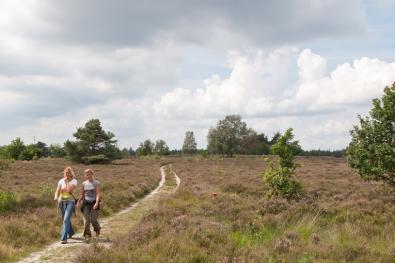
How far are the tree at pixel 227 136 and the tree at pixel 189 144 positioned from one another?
39777 mm

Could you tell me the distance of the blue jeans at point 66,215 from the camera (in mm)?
11867

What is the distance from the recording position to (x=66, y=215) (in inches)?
478

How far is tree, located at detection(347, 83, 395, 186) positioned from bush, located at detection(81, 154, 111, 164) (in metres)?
52.1

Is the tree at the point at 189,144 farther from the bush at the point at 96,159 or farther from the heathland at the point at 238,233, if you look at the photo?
the heathland at the point at 238,233

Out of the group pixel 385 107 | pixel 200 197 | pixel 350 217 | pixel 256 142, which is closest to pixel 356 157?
pixel 385 107

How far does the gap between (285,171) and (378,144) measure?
4056 millimetres

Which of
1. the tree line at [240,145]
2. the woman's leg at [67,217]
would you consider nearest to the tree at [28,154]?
the tree line at [240,145]

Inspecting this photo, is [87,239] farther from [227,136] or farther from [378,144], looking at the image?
[227,136]

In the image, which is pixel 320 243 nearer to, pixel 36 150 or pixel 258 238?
pixel 258 238

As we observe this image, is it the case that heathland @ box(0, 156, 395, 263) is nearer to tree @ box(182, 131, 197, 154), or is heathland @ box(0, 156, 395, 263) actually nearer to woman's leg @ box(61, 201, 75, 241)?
woman's leg @ box(61, 201, 75, 241)

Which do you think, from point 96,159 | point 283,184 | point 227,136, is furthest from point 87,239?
point 227,136

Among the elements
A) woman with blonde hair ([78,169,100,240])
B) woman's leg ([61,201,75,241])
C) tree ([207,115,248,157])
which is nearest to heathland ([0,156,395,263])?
woman's leg ([61,201,75,241])

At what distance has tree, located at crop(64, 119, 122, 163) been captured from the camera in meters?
68.9

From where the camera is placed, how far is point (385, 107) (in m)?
19.0
